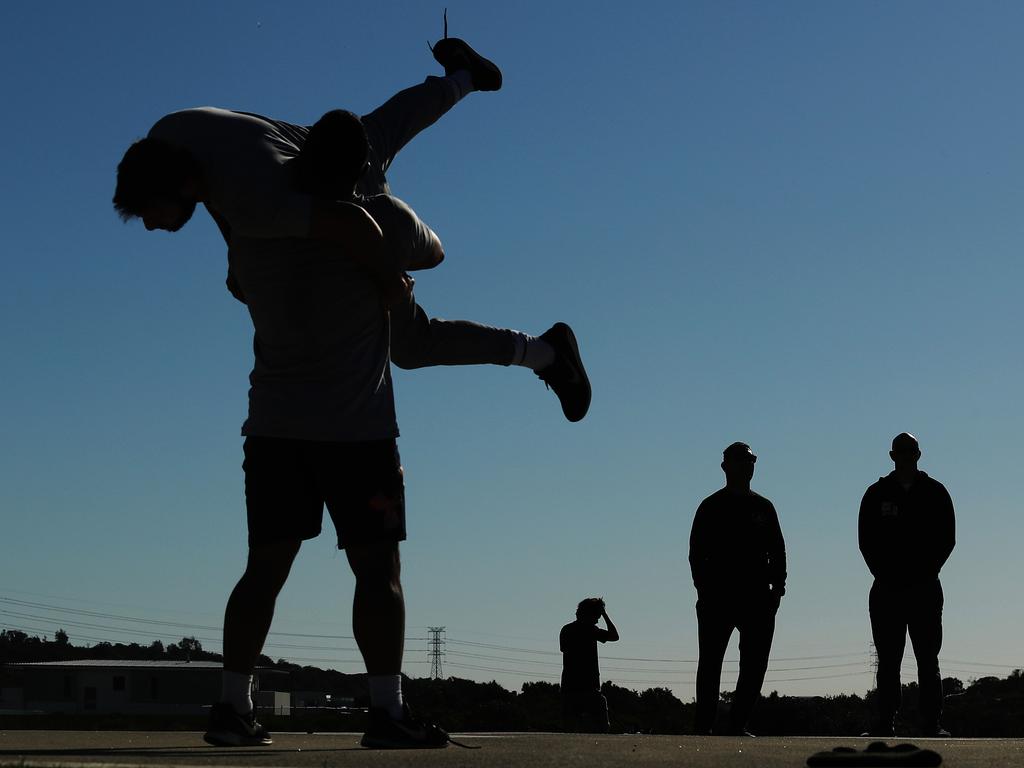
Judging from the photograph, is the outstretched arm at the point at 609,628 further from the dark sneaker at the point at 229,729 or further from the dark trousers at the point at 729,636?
the dark sneaker at the point at 229,729

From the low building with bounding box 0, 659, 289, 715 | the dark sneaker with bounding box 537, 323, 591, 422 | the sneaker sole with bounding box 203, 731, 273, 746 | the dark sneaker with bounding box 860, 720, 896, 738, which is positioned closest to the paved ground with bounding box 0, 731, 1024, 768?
the sneaker sole with bounding box 203, 731, 273, 746

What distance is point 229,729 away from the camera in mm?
4672

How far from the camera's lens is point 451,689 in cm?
3281

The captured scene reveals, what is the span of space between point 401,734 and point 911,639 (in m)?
5.56

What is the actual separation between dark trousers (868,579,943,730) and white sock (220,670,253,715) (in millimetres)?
5464

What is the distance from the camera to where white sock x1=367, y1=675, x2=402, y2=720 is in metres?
4.59

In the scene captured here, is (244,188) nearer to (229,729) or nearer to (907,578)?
(229,729)

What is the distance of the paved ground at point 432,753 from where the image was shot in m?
3.75

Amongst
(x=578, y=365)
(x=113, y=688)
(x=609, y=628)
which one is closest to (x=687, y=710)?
(x=609, y=628)

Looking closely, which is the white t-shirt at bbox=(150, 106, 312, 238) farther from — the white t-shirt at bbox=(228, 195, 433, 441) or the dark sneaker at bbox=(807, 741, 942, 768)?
the dark sneaker at bbox=(807, 741, 942, 768)

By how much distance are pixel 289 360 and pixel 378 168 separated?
0.90m

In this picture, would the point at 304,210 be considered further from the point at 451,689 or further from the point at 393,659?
the point at 451,689

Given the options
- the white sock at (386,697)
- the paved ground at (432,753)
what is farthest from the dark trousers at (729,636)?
the white sock at (386,697)

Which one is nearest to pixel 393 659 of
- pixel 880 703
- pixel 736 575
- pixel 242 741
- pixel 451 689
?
pixel 242 741
